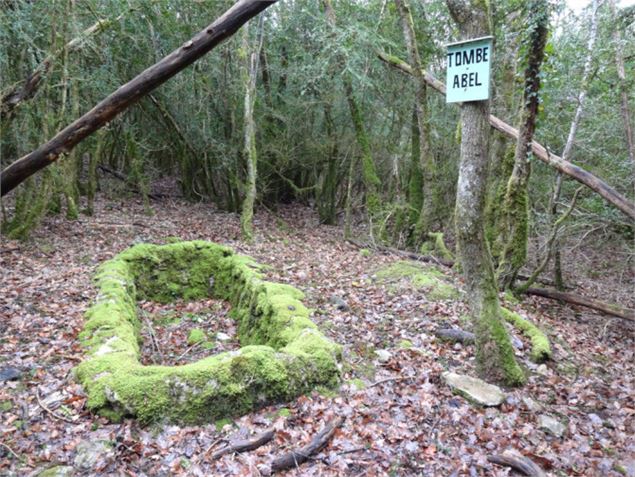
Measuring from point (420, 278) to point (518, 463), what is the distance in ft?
14.1

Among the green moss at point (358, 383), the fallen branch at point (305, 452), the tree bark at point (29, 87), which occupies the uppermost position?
the tree bark at point (29, 87)

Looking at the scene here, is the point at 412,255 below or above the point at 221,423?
above

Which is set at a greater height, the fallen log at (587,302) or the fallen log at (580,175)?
the fallen log at (580,175)

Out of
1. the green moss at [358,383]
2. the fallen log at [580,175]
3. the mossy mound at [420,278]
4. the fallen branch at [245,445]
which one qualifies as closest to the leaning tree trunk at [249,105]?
the mossy mound at [420,278]

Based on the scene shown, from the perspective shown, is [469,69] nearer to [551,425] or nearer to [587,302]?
[551,425]

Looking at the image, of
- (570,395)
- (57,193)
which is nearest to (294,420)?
(570,395)

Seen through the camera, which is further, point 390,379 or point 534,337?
point 534,337

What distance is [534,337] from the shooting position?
5.58m

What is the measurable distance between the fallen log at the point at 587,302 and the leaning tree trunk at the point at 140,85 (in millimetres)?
6968

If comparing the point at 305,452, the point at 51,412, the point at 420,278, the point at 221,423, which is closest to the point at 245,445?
the point at 221,423

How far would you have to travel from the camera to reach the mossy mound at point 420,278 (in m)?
6.94

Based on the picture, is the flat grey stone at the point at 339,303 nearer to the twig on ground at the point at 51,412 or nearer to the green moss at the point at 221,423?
the green moss at the point at 221,423

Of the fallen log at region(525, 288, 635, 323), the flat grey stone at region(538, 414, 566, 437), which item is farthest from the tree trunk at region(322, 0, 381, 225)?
the flat grey stone at region(538, 414, 566, 437)

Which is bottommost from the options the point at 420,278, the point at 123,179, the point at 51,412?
the point at 51,412
